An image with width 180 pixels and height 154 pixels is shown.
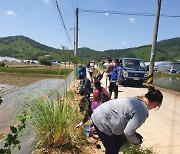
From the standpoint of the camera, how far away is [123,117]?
137 inches

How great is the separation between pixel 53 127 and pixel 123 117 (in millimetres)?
2208

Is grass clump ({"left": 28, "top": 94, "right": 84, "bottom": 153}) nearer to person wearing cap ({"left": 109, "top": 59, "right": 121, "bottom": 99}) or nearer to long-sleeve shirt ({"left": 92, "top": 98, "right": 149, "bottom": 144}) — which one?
long-sleeve shirt ({"left": 92, "top": 98, "right": 149, "bottom": 144})

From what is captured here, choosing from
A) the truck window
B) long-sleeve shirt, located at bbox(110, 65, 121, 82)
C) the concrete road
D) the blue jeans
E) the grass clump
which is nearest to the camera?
the blue jeans

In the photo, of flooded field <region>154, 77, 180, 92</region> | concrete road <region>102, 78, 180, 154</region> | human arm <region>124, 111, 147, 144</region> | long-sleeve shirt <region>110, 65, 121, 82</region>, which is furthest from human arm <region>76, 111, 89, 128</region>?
flooded field <region>154, 77, 180, 92</region>

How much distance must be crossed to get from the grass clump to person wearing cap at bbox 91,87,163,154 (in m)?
1.69

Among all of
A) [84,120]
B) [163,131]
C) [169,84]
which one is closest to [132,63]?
[169,84]

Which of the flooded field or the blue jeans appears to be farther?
the flooded field

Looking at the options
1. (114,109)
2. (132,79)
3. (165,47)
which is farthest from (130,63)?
(165,47)

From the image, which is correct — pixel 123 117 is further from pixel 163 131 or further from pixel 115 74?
pixel 115 74

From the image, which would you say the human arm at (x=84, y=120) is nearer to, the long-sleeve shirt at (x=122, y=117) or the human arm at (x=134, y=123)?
the long-sleeve shirt at (x=122, y=117)

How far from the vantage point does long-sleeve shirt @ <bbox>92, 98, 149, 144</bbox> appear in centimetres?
333

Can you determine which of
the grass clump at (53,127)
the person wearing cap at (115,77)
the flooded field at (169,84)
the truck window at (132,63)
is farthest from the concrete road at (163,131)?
the flooded field at (169,84)

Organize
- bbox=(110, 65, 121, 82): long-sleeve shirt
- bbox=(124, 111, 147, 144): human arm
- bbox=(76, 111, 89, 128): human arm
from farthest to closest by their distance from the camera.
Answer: bbox=(110, 65, 121, 82): long-sleeve shirt
bbox=(76, 111, 89, 128): human arm
bbox=(124, 111, 147, 144): human arm

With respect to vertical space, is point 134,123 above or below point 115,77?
above
